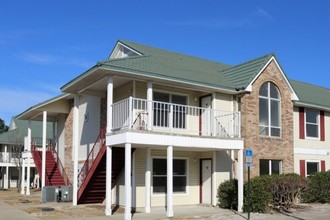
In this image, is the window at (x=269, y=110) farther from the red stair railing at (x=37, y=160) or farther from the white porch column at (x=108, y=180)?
the red stair railing at (x=37, y=160)

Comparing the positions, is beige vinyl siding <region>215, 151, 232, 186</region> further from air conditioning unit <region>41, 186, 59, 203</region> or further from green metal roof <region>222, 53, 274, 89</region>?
air conditioning unit <region>41, 186, 59, 203</region>

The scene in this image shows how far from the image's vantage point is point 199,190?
2064 centimetres

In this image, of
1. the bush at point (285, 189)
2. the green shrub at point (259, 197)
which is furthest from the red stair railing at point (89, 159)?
the bush at point (285, 189)

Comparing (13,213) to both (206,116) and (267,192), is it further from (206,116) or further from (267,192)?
(267,192)

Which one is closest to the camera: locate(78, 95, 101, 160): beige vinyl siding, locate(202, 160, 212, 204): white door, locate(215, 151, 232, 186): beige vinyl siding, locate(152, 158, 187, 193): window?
locate(152, 158, 187, 193): window

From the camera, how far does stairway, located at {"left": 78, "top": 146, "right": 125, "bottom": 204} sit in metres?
18.6

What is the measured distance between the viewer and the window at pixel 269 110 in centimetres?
2114

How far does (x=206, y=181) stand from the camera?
20.4m

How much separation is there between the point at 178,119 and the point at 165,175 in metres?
2.69

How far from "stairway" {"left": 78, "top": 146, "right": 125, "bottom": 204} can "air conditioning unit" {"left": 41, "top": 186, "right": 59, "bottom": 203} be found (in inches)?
115

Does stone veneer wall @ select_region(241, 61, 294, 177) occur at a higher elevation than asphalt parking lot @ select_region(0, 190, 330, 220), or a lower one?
higher

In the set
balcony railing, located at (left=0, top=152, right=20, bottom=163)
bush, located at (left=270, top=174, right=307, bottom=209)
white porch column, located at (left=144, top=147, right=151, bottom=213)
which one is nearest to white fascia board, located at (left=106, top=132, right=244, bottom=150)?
white porch column, located at (left=144, top=147, right=151, bottom=213)

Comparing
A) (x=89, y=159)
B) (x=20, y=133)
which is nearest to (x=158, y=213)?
(x=89, y=159)

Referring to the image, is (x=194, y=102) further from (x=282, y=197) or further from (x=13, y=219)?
(x=13, y=219)
